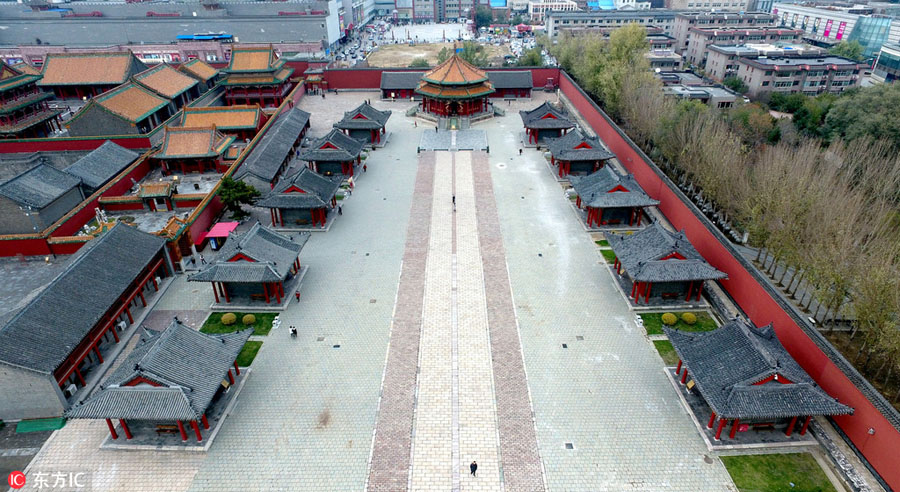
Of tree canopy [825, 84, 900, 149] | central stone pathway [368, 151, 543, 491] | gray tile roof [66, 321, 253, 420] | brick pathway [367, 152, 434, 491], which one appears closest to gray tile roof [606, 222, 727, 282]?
central stone pathway [368, 151, 543, 491]

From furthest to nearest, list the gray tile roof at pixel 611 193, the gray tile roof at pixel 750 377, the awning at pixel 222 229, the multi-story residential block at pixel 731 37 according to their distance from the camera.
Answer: the multi-story residential block at pixel 731 37
the gray tile roof at pixel 611 193
the awning at pixel 222 229
the gray tile roof at pixel 750 377

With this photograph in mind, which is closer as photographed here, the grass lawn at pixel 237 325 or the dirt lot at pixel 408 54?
the grass lawn at pixel 237 325

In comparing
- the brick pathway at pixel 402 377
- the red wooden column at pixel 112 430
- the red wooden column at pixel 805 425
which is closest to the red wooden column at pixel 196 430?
the red wooden column at pixel 112 430

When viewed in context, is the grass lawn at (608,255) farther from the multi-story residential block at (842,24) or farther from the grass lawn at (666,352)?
the multi-story residential block at (842,24)

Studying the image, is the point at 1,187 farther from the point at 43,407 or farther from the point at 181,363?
the point at 181,363

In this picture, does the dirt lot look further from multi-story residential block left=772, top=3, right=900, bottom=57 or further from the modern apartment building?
multi-story residential block left=772, top=3, right=900, bottom=57

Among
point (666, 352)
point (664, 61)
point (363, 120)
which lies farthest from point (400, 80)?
point (664, 61)
